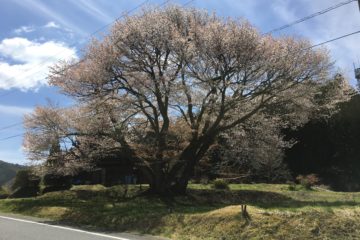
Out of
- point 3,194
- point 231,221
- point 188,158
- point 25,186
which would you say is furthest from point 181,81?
point 3,194

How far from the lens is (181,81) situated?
22703mm

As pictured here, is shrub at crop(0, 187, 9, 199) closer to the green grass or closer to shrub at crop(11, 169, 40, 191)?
shrub at crop(11, 169, 40, 191)

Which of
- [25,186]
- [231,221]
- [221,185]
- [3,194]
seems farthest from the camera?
[3,194]

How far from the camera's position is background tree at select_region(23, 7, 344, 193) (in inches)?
858

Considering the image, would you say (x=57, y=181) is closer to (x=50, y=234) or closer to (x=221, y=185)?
(x=221, y=185)

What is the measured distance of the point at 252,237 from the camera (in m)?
11.3

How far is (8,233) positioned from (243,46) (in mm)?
13270

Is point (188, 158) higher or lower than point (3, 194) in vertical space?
higher

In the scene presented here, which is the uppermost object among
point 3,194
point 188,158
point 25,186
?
point 188,158

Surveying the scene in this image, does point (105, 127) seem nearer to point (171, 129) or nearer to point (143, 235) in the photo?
point (171, 129)

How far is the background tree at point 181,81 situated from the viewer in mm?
21781

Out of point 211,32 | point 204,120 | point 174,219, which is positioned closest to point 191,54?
point 211,32

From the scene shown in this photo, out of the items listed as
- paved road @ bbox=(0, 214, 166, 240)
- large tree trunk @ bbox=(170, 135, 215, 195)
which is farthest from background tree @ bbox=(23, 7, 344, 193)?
paved road @ bbox=(0, 214, 166, 240)

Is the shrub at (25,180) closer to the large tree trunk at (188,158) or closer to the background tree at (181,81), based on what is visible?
the background tree at (181,81)
